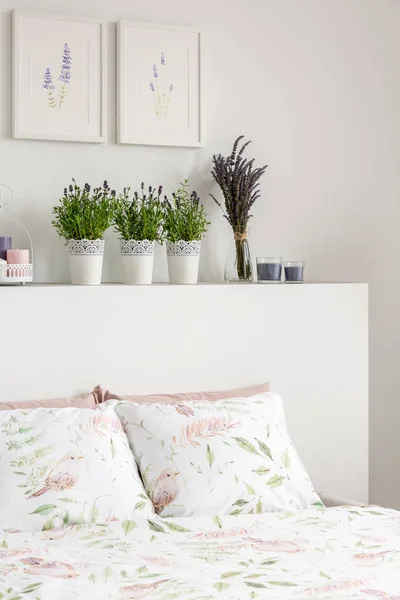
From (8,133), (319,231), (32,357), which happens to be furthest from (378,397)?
(8,133)

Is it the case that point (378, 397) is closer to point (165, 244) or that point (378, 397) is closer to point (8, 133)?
point (165, 244)

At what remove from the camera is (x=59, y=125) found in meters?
3.05

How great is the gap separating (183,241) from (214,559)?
1.24 metres

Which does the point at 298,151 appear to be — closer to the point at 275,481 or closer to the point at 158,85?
the point at 158,85

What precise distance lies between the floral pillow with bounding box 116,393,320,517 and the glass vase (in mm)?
615

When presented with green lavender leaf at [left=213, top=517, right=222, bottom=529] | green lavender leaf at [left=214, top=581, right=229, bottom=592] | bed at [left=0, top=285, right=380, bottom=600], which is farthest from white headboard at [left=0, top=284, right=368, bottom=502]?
green lavender leaf at [left=214, top=581, right=229, bottom=592]

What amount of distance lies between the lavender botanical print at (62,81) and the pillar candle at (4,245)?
0.53m

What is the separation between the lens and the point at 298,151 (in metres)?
3.42

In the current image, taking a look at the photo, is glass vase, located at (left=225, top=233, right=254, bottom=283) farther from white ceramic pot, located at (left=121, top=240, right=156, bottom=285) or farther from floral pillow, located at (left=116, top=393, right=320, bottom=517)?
floral pillow, located at (left=116, top=393, right=320, bottom=517)

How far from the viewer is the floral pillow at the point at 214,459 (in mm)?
2498

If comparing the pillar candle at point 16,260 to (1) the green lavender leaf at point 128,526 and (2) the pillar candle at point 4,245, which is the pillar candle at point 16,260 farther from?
(1) the green lavender leaf at point 128,526

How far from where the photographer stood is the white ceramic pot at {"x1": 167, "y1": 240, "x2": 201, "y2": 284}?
3016 millimetres

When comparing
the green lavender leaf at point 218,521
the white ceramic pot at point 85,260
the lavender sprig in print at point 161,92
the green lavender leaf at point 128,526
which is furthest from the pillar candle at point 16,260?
the green lavender leaf at point 218,521

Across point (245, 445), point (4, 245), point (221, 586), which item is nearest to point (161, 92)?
point (4, 245)
